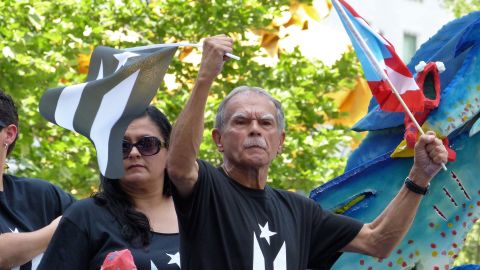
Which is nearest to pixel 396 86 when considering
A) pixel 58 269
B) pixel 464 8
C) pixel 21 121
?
pixel 58 269

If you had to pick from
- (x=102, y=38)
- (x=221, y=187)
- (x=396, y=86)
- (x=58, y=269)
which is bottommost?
(x=58, y=269)

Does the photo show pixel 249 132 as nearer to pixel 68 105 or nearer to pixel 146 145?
pixel 146 145

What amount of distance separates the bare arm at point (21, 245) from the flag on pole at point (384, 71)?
4.29 ft

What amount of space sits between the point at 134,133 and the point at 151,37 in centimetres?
670

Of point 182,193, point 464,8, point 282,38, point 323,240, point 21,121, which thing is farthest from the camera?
point 464,8

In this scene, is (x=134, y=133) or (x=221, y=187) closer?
(x=221, y=187)

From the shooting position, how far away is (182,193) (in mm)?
4273

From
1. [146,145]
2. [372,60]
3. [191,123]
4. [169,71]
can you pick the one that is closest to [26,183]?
[146,145]

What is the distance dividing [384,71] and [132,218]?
41.7 inches

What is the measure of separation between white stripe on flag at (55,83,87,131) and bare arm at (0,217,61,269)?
418mm

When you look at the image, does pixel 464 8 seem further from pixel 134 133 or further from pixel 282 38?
pixel 134 133

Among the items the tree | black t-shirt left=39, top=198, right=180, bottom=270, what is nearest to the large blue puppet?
black t-shirt left=39, top=198, right=180, bottom=270

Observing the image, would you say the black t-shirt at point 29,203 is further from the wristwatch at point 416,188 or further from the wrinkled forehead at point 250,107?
the wristwatch at point 416,188

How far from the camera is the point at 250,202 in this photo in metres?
4.46
